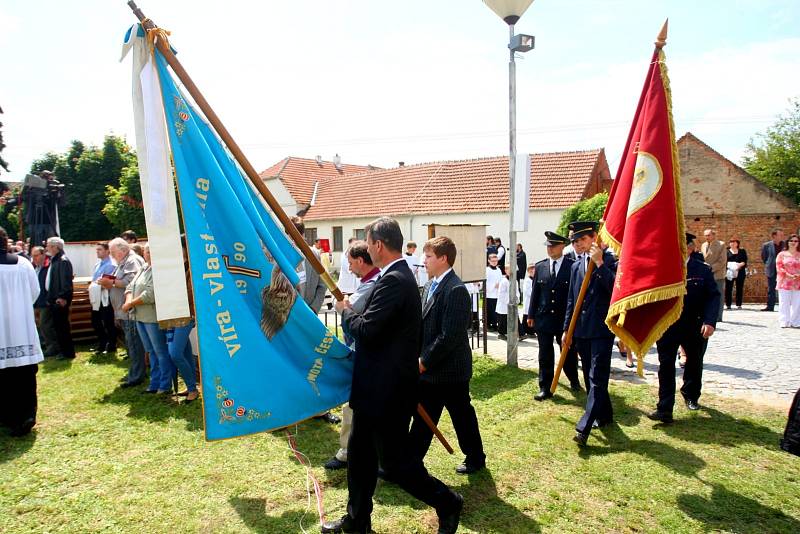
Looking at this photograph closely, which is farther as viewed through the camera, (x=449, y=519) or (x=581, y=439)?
(x=581, y=439)

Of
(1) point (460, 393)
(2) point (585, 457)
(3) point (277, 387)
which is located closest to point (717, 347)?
(2) point (585, 457)

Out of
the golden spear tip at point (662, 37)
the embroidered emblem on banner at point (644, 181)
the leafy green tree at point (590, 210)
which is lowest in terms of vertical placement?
the embroidered emblem on banner at point (644, 181)

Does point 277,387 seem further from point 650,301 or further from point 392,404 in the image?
point 650,301

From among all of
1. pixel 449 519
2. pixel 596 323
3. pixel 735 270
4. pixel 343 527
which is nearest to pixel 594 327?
pixel 596 323

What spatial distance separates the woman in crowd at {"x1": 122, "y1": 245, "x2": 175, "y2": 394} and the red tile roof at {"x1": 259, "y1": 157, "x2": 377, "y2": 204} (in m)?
26.2

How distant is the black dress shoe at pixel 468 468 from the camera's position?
4285mm

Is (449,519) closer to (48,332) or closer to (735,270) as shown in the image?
(48,332)

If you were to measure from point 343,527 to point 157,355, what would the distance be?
13.5 feet

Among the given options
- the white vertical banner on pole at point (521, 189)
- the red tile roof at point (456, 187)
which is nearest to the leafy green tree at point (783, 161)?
the red tile roof at point (456, 187)

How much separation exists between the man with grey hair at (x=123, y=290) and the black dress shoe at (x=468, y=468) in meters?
4.99

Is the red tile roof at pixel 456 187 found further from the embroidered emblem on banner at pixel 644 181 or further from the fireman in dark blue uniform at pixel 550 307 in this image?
the embroidered emblem on banner at pixel 644 181

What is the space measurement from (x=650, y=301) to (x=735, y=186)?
1761 centimetres

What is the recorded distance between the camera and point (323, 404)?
12.0 feet

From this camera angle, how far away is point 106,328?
905 centimetres
